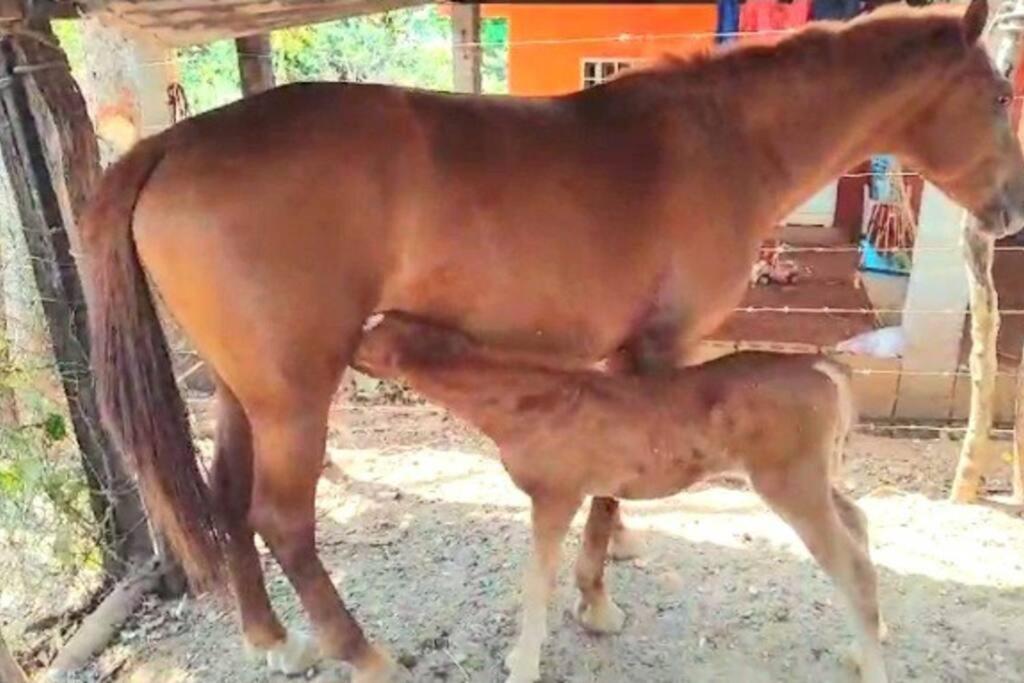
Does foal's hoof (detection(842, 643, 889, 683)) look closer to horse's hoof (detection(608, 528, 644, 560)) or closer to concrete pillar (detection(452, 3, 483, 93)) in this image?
horse's hoof (detection(608, 528, 644, 560))

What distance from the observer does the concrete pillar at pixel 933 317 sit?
4.85m

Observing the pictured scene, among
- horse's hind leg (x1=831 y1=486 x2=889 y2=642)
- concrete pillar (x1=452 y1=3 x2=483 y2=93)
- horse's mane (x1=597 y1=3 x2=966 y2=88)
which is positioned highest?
horse's mane (x1=597 y1=3 x2=966 y2=88)

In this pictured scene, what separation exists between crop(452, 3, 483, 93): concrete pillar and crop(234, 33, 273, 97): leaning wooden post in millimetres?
1470

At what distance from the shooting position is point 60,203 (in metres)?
2.70

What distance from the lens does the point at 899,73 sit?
2525 mm

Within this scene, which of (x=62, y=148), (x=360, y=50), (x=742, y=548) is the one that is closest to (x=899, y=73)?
(x=742, y=548)

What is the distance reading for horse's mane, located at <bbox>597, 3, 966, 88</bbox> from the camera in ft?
8.25

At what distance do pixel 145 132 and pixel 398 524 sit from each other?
2.10m

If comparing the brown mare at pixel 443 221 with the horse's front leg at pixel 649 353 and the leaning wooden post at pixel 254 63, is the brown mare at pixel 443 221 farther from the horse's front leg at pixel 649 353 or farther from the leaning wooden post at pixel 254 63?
the leaning wooden post at pixel 254 63

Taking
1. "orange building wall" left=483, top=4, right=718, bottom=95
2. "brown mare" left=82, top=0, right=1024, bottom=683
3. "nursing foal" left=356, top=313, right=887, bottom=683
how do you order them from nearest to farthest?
1. "brown mare" left=82, top=0, right=1024, bottom=683
2. "nursing foal" left=356, top=313, right=887, bottom=683
3. "orange building wall" left=483, top=4, right=718, bottom=95

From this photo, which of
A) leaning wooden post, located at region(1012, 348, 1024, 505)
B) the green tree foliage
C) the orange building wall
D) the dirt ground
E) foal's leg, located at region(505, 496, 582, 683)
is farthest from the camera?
the orange building wall

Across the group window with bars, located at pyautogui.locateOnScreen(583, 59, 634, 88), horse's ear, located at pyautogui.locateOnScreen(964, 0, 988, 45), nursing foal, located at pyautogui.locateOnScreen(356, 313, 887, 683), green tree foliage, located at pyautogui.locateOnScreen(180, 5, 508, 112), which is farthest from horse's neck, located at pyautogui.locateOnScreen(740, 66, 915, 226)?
window with bars, located at pyautogui.locateOnScreen(583, 59, 634, 88)

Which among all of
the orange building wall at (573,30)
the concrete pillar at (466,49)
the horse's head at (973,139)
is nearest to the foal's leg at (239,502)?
the horse's head at (973,139)

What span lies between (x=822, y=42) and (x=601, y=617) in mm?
1554
